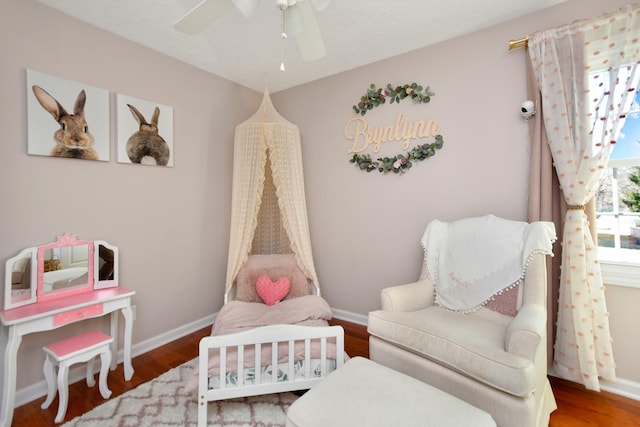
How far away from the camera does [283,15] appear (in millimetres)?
1494

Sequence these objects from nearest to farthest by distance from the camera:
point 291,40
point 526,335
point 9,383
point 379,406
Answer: point 379,406 → point 526,335 → point 9,383 → point 291,40

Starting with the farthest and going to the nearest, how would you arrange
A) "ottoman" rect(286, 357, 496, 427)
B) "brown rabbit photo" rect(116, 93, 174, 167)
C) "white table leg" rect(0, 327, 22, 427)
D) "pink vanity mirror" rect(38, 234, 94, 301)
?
"brown rabbit photo" rect(116, 93, 174, 167), "pink vanity mirror" rect(38, 234, 94, 301), "white table leg" rect(0, 327, 22, 427), "ottoman" rect(286, 357, 496, 427)

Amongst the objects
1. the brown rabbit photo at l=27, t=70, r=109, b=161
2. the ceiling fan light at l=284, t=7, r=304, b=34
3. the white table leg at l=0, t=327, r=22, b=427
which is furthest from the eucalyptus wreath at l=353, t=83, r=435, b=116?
the white table leg at l=0, t=327, r=22, b=427

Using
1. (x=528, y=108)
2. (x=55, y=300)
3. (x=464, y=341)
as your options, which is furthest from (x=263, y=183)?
(x=528, y=108)

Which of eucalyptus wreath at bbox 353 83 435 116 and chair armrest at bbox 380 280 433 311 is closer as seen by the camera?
chair armrest at bbox 380 280 433 311

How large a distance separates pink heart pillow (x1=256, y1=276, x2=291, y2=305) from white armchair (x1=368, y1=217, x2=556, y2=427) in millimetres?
1001

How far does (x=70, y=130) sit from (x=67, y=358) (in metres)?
1.50

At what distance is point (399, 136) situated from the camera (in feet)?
8.71

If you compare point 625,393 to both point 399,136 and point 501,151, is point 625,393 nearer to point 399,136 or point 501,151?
point 501,151

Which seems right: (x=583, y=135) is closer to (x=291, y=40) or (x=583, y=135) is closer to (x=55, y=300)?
(x=291, y=40)

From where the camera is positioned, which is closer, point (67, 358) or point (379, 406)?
point (379, 406)

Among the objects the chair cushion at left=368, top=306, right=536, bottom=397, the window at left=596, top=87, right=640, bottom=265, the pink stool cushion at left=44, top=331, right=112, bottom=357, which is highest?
the window at left=596, top=87, right=640, bottom=265

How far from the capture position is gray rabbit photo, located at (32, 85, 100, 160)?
1934 mm

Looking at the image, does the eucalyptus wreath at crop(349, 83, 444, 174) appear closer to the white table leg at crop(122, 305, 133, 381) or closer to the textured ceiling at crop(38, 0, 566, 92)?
the textured ceiling at crop(38, 0, 566, 92)
